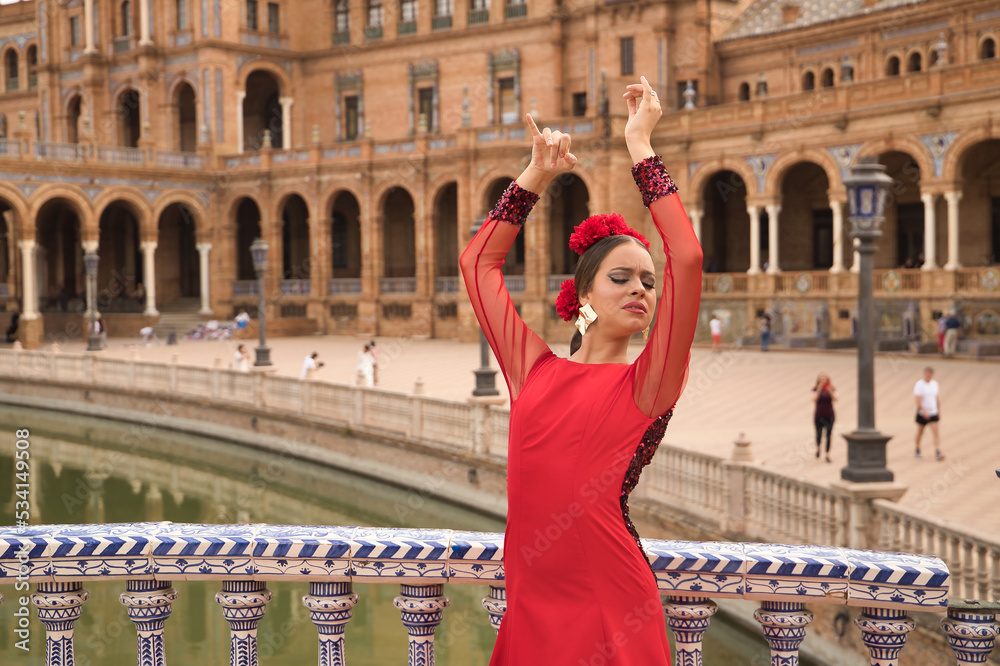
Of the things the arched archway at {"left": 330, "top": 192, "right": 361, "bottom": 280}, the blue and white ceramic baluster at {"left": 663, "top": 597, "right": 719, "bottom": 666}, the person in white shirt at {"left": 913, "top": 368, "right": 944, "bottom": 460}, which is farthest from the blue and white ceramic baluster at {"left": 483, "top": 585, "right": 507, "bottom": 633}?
the arched archway at {"left": 330, "top": 192, "right": 361, "bottom": 280}

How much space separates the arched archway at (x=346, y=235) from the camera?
4403 cm

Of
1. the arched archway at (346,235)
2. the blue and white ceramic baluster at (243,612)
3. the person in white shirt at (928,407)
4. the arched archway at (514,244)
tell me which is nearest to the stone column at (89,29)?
the arched archway at (346,235)

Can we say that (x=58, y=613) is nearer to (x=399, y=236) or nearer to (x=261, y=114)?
(x=399, y=236)

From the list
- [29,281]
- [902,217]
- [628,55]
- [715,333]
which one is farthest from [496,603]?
[29,281]

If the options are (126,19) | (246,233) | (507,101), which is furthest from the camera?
(246,233)

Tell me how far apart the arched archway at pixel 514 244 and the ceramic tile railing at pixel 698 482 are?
1560cm

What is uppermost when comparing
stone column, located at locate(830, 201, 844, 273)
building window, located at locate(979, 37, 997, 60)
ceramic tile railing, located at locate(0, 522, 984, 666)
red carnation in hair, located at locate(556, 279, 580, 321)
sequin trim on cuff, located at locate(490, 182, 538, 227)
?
building window, located at locate(979, 37, 997, 60)

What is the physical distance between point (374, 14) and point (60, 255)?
17494mm

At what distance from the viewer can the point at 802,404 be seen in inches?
744

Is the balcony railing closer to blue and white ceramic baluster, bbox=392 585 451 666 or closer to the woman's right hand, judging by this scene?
blue and white ceramic baluster, bbox=392 585 451 666

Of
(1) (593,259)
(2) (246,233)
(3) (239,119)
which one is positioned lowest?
(1) (593,259)

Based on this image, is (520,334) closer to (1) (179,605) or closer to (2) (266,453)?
(1) (179,605)

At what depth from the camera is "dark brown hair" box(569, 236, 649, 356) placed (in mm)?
2691

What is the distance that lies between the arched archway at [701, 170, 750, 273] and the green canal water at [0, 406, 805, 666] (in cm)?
2017
